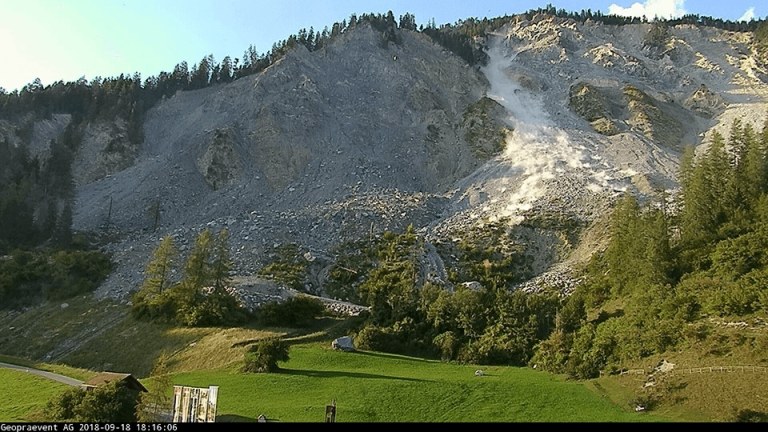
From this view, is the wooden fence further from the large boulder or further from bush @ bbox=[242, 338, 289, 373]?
bush @ bbox=[242, 338, 289, 373]

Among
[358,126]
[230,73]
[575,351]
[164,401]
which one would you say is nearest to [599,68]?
[358,126]

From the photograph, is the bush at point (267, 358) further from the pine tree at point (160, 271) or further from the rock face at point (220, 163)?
the rock face at point (220, 163)

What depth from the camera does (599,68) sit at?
123m

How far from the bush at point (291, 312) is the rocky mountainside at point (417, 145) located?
41.2 ft

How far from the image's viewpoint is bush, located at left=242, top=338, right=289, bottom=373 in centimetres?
3969

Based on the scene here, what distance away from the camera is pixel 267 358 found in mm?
39688

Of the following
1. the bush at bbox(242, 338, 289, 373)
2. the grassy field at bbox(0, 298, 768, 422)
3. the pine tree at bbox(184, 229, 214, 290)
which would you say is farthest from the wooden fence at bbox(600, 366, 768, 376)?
the pine tree at bbox(184, 229, 214, 290)

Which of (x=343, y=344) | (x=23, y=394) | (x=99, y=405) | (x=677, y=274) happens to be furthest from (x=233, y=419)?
(x=677, y=274)

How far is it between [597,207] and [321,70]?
62509mm

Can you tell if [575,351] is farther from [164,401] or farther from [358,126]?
[358,126]

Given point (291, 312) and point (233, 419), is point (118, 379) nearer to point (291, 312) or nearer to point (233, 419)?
point (233, 419)

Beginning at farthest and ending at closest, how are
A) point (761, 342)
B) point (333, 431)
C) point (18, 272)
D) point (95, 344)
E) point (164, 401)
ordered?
point (18, 272) < point (95, 344) < point (761, 342) < point (164, 401) < point (333, 431)

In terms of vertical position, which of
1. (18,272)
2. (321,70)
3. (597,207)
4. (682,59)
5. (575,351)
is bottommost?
(575,351)

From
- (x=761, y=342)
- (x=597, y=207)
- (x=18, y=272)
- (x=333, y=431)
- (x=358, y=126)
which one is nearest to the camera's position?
(x=333, y=431)
